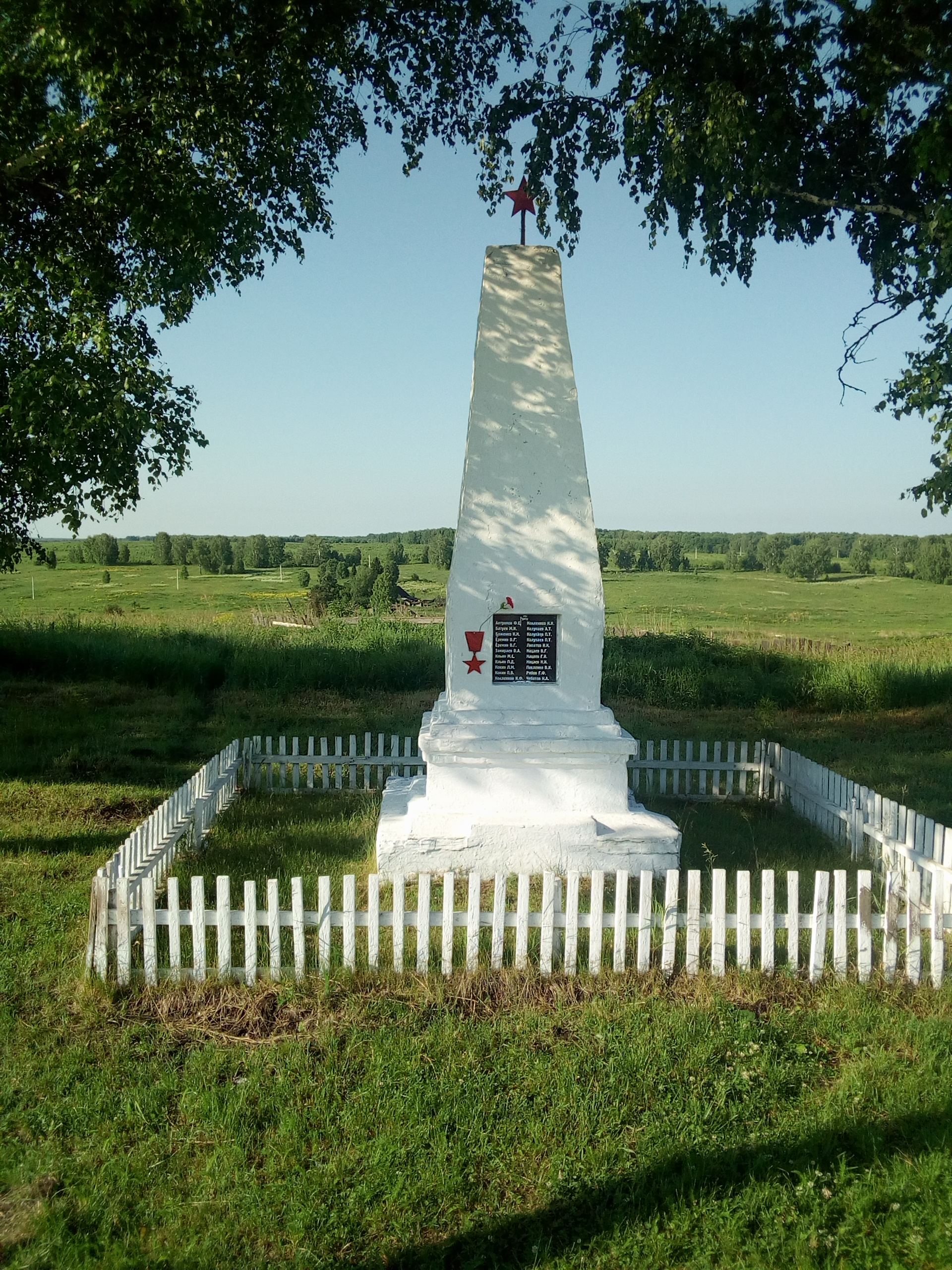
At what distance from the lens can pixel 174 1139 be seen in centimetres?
419

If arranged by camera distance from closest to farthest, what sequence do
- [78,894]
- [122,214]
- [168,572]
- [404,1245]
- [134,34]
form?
[404,1245] → [78,894] → [134,34] → [122,214] → [168,572]

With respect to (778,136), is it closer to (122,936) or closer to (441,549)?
(122,936)

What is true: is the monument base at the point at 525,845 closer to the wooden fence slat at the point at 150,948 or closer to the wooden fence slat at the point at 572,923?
A: the wooden fence slat at the point at 572,923

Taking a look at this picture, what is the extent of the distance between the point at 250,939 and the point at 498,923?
1.68 metres

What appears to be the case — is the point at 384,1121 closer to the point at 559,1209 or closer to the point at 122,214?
the point at 559,1209

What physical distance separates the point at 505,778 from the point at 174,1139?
4.40 meters

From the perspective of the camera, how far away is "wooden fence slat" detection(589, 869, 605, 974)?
19.2 ft

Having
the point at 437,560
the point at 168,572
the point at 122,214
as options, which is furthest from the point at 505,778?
the point at 168,572

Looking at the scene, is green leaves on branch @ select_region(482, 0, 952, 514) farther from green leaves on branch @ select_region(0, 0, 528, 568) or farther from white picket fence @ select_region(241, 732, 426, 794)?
white picket fence @ select_region(241, 732, 426, 794)

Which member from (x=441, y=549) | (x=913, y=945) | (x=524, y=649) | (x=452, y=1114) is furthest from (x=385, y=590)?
(x=452, y=1114)

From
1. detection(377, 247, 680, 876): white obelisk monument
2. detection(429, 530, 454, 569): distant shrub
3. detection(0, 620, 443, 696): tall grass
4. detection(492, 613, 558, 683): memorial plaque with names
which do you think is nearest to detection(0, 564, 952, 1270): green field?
detection(377, 247, 680, 876): white obelisk monument

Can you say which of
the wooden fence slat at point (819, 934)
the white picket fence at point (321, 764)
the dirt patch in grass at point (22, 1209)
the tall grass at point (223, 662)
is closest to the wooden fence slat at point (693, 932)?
the wooden fence slat at point (819, 934)

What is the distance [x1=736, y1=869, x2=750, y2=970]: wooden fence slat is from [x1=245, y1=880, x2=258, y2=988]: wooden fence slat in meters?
3.28

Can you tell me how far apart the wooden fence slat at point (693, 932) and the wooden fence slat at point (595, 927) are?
59 centimetres
